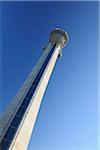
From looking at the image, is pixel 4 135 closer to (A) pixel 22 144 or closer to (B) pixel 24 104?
(A) pixel 22 144

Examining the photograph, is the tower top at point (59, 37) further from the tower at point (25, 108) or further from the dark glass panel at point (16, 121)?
the dark glass panel at point (16, 121)

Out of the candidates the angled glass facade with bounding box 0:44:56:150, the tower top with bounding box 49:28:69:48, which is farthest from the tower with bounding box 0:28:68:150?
the tower top with bounding box 49:28:69:48

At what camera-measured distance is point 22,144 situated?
31672 millimetres

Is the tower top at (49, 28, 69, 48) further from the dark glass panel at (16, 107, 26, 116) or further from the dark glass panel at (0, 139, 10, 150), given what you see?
A: the dark glass panel at (0, 139, 10, 150)

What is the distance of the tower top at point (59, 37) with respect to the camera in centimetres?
5756

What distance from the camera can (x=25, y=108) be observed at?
121ft

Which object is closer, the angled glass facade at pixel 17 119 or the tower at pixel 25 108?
the angled glass facade at pixel 17 119

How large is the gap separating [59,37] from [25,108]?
24.0 m

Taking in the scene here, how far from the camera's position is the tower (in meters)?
31.7

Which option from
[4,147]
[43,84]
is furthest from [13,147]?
[43,84]

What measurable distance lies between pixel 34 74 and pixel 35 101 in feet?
21.4

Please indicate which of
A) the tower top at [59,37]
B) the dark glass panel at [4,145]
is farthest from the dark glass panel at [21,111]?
the tower top at [59,37]

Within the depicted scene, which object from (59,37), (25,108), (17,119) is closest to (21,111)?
(25,108)

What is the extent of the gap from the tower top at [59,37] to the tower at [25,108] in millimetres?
3842
